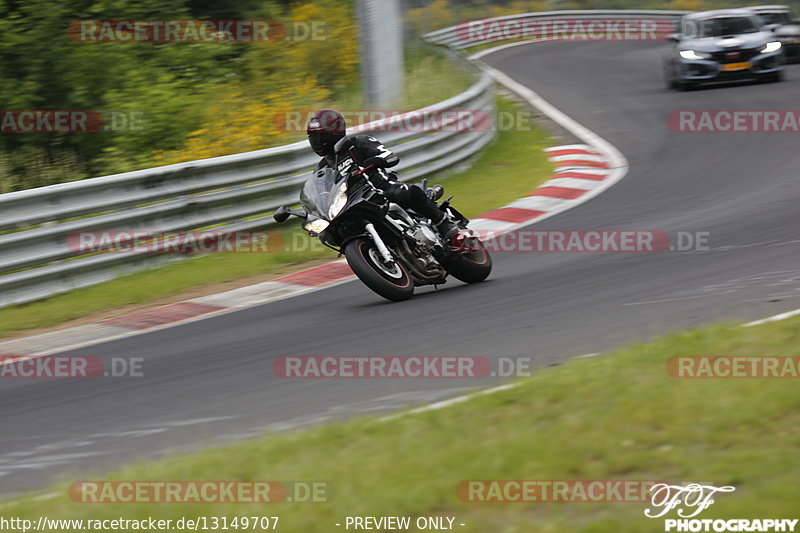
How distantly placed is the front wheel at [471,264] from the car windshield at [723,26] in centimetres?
1265

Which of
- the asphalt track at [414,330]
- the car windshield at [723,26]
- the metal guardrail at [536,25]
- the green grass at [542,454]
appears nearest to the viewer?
the green grass at [542,454]

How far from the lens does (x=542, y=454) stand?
416cm

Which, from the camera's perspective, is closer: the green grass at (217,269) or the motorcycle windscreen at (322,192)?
the motorcycle windscreen at (322,192)

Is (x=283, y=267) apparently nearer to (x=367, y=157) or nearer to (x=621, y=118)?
(x=367, y=157)

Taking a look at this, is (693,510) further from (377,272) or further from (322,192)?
(322,192)

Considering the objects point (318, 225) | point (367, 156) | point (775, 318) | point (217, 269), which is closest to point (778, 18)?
point (217, 269)

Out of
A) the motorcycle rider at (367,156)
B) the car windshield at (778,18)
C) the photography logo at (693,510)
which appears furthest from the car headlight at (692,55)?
the photography logo at (693,510)

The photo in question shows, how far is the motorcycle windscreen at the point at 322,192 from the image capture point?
25.2ft

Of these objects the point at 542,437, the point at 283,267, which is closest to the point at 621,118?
the point at 283,267

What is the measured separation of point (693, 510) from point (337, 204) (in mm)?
4586

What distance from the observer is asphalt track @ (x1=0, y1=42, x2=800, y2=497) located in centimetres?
548

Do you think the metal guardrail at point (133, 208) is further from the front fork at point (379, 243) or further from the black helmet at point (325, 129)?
the front fork at point (379, 243)

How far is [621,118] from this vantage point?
17.5 meters

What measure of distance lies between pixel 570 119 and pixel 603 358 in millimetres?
12684
